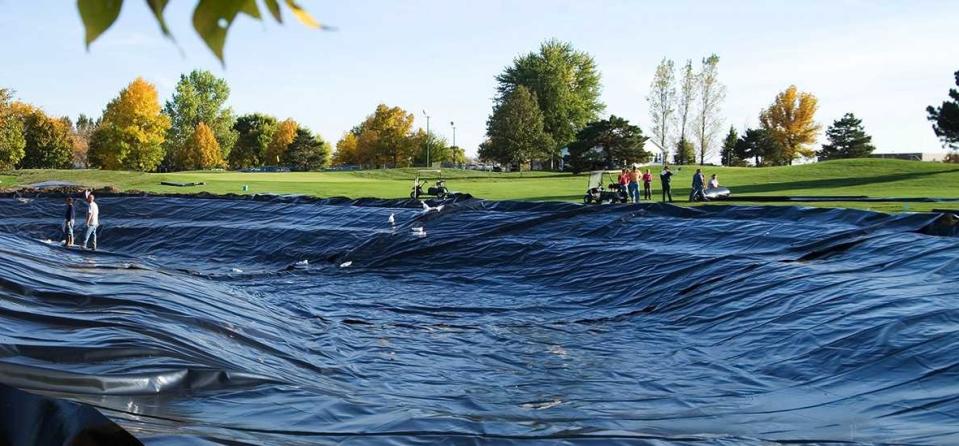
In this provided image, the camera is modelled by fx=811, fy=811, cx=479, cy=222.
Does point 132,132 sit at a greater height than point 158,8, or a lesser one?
greater

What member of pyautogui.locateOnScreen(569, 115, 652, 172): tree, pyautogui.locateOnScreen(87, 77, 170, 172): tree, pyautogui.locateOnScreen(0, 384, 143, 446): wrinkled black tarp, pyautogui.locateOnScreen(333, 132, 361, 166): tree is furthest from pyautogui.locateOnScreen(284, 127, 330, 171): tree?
pyautogui.locateOnScreen(0, 384, 143, 446): wrinkled black tarp

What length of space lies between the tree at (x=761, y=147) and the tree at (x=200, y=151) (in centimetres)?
4938

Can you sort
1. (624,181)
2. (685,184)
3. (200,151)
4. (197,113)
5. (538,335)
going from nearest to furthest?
(538,335)
(624,181)
(685,184)
(200,151)
(197,113)

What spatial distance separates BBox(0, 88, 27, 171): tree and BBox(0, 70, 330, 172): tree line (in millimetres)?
53

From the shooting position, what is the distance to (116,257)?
601 inches

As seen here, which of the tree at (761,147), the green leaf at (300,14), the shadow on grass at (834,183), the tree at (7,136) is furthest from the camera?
the tree at (761,147)

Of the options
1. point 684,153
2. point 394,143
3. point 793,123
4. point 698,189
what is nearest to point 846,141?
point 793,123

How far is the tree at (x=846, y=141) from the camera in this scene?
70.6m

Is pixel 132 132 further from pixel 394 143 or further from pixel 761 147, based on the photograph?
pixel 761 147

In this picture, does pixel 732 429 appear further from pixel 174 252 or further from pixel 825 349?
pixel 174 252

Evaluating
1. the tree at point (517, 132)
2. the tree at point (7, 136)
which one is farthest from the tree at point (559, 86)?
the tree at point (7, 136)

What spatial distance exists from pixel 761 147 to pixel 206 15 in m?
73.6

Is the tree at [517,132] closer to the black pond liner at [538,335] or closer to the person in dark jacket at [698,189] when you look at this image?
the person in dark jacket at [698,189]

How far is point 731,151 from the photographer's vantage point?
242 ft
